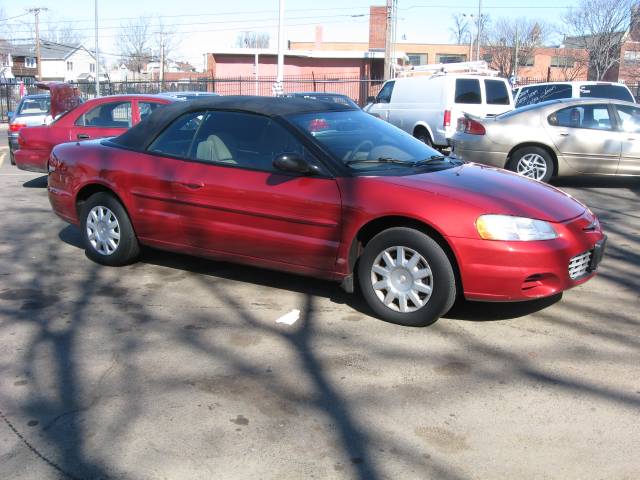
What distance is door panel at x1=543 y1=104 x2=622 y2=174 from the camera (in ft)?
33.3

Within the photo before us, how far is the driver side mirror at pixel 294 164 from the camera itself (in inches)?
194

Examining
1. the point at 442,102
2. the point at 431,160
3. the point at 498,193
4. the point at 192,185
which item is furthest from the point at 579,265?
the point at 442,102

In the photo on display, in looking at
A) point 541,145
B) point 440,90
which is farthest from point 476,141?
point 440,90

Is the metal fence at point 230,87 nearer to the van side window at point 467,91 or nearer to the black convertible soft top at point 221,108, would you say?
the van side window at point 467,91

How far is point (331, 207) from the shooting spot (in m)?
4.88

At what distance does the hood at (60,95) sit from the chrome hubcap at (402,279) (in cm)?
901

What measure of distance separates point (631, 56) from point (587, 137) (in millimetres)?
41934

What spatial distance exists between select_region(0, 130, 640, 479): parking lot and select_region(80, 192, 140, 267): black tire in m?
0.18

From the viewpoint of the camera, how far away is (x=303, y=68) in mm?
43469

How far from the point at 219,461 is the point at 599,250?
322cm

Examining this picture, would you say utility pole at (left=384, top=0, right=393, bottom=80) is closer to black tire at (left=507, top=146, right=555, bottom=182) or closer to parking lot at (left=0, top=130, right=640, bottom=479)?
black tire at (left=507, top=146, right=555, bottom=182)

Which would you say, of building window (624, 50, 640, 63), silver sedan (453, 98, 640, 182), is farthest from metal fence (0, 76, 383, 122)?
silver sedan (453, 98, 640, 182)

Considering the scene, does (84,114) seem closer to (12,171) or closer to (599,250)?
(12,171)

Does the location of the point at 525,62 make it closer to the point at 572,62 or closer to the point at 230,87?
the point at 572,62
